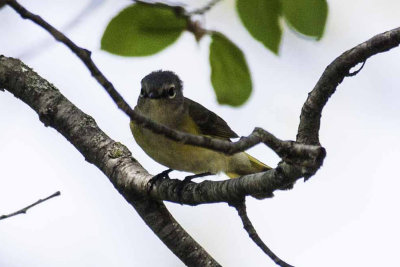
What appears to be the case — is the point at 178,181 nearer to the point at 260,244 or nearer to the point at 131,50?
the point at 260,244

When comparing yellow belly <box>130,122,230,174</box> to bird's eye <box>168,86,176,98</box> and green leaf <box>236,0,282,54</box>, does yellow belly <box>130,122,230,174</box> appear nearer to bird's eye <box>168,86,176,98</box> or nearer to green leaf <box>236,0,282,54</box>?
bird's eye <box>168,86,176,98</box>

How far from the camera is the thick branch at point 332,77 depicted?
2.53 metres

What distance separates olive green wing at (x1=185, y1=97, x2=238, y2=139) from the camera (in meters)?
5.39

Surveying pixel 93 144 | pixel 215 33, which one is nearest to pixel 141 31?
pixel 215 33

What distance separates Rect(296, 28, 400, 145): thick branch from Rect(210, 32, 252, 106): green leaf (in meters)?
0.27

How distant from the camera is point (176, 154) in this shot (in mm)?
4906

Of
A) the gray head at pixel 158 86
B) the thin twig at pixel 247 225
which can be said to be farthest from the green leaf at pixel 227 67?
the gray head at pixel 158 86

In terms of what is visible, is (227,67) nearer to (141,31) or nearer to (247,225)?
(141,31)

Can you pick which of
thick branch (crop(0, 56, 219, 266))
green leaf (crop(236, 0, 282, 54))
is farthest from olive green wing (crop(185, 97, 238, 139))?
green leaf (crop(236, 0, 282, 54))

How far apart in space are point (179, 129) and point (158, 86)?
0.38 meters

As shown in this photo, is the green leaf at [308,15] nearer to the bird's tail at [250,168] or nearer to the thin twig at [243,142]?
the thin twig at [243,142]

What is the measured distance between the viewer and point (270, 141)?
2.48 metres

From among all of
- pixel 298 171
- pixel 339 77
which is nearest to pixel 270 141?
pixel 298 171

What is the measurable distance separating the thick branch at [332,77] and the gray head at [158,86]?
2.59 meters
